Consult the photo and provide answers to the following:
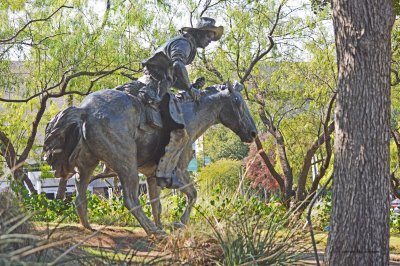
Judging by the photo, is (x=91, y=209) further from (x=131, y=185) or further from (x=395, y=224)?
(x=395, y=224)

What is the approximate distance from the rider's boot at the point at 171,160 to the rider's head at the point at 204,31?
1393 millimetres

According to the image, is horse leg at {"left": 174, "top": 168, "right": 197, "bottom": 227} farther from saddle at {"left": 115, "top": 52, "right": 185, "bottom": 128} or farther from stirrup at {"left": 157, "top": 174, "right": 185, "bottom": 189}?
saddle at {"left": 115, "top": 52, "right": 185, "bottom": 128}

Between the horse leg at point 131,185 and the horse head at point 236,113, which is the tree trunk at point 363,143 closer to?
the horse leg at point 131,185

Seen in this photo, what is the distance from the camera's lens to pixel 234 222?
786 cm

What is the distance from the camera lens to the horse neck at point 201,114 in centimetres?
1046

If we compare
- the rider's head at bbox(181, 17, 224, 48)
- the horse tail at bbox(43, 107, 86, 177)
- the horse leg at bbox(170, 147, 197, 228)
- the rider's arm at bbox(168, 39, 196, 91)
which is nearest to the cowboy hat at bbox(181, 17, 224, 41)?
the rider's head at bbox(181, 17, 224, 48)

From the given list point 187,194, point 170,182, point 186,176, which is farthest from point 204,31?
point 187,194

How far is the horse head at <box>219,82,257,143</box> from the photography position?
35.3 ft

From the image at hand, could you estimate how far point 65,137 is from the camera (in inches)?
372

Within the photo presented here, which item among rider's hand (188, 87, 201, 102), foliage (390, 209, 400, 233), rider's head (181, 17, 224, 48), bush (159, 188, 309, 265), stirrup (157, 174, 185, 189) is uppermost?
rider's head (181, 17, 224, 48)

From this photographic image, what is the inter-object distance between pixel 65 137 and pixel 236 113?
2568mm

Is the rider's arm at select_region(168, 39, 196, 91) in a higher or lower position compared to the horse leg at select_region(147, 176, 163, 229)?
higher

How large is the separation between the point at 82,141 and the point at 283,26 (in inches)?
433

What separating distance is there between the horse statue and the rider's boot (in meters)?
0.10
